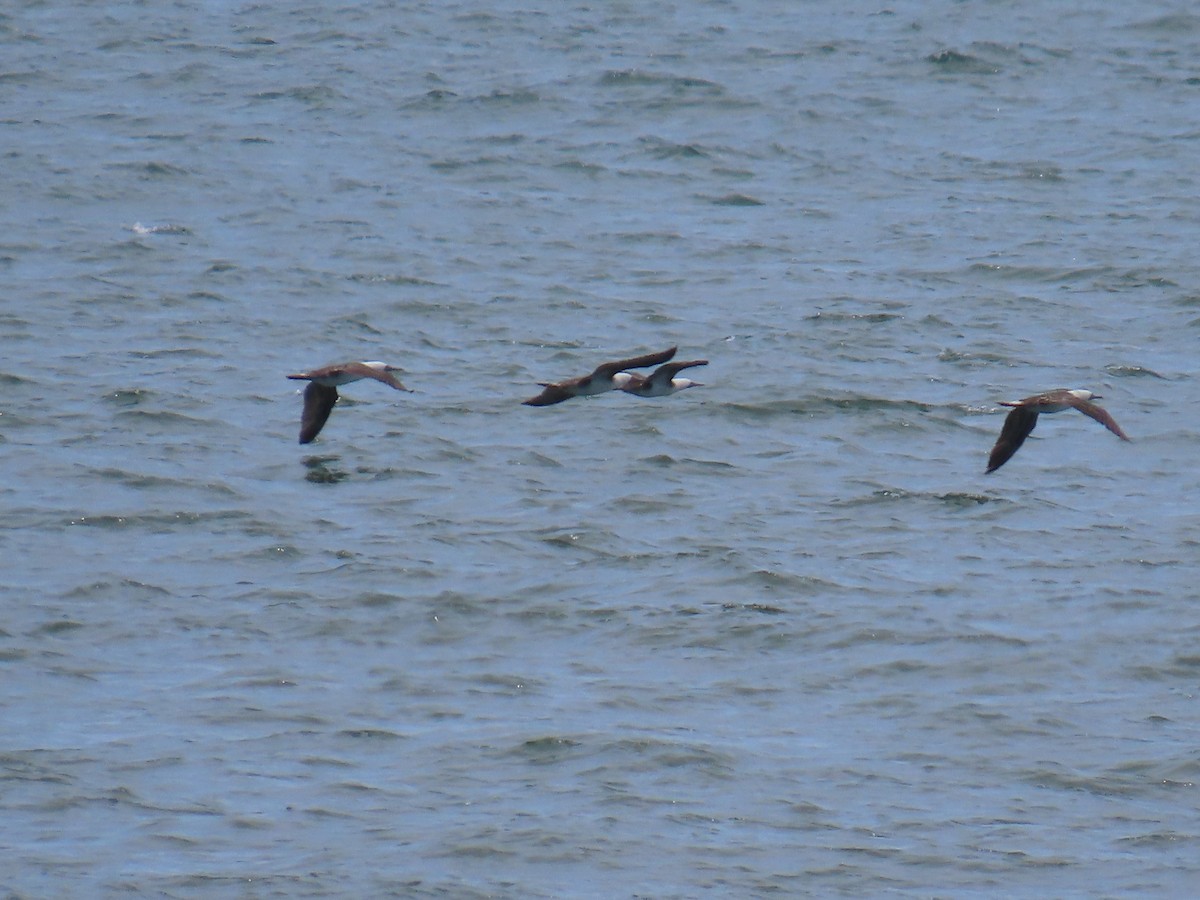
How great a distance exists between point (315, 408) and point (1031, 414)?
6.07 metres

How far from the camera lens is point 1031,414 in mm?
15656

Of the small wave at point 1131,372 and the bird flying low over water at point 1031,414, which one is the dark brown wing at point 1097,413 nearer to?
the bird flying low over water at point 1031,414

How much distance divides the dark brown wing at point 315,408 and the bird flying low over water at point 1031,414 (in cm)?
581

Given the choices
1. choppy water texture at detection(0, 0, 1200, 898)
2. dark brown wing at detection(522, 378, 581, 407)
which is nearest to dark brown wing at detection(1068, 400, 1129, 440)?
choppy water texture at detection(0, 0, 1200, 898)

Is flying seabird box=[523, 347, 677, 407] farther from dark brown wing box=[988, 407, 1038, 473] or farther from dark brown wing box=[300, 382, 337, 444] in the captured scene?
dark brown wing box=[300, 382, 337, 444]

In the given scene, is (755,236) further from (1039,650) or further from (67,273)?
(1039,650)

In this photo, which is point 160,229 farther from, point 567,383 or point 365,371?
point 567,383

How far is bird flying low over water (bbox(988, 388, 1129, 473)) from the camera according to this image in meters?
14.6

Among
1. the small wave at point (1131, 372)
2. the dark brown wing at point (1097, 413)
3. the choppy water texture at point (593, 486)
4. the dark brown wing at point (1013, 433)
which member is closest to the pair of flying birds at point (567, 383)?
the choppy water texture at point (593, 486)

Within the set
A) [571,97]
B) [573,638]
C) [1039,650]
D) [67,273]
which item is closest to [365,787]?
[573,638]

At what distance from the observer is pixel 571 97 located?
107 ft

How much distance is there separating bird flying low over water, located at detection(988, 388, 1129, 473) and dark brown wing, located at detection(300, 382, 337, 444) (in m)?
5.81

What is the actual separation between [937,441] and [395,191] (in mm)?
11078

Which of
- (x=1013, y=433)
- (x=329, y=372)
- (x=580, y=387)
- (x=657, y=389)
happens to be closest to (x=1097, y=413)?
(x=1013, y=433)
